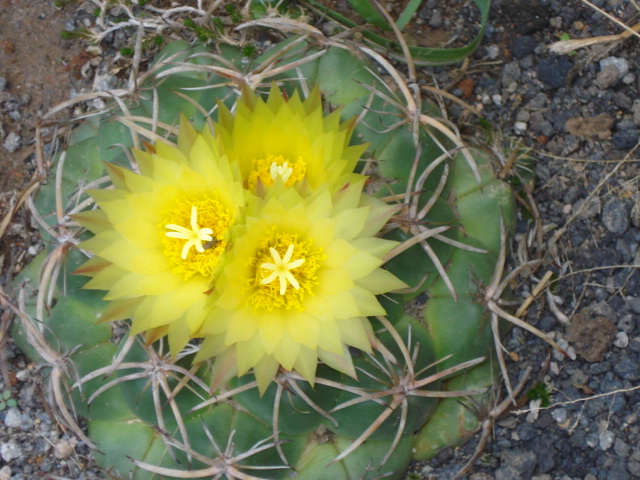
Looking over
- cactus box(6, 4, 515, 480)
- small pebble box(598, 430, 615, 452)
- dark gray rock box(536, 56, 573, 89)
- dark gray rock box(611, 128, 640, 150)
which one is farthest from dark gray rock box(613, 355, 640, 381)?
dark gray rock box(536, 56, 573, 89)

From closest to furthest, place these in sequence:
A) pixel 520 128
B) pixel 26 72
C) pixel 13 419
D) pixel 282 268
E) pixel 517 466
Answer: pixel 282 268 < pixel 517 466 < pixel 13 419 < pixel 520 128 < pixel 26 72

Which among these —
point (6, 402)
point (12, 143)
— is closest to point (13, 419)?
point (6, 402)

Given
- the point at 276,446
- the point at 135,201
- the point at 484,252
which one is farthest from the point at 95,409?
the point at 484,252

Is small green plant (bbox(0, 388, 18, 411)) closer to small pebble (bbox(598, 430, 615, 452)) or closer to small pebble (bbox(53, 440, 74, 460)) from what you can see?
small pebble (bbox(53, 440, 74, 460))

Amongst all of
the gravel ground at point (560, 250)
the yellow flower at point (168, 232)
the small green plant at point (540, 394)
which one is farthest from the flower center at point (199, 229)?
the small green plant at point (540, 394)

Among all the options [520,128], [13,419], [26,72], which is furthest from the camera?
[26,72]

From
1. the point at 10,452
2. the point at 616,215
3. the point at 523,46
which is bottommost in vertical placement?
the point at 10,452

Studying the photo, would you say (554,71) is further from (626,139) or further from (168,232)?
(168,232)
